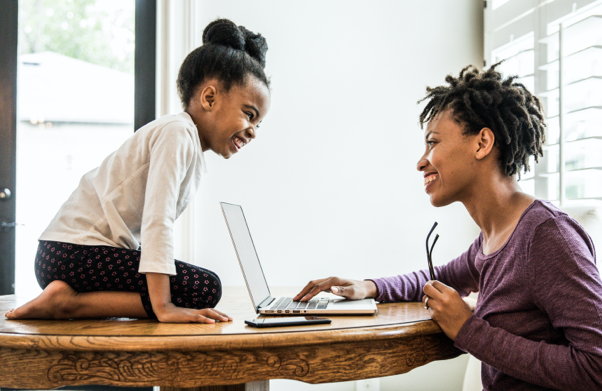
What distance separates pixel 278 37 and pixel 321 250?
106 cm

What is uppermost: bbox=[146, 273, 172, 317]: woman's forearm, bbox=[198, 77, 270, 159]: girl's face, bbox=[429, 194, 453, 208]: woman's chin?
bbox=[198, 77, 270, 159]: girl's face

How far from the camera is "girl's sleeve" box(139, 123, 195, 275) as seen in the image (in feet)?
3.05

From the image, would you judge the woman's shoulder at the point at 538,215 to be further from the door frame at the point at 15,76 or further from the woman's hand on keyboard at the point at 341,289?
the door frame at the point at 15,76

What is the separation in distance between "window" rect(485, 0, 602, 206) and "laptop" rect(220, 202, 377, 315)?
1030 millimetres

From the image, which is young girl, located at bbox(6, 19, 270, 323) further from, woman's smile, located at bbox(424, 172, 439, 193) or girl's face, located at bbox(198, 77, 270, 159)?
woman's smile, located at bbox(424, 172, 439, 193)

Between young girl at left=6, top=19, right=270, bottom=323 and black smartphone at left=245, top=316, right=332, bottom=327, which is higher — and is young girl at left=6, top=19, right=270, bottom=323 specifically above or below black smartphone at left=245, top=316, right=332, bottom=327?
above

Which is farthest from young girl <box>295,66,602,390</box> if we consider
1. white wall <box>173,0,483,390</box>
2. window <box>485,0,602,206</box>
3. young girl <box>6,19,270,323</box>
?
white wall <box>173,0,483,390</box>

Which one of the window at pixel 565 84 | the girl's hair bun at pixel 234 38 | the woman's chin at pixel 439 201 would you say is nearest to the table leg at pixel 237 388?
the woman's chin at pixel 439 201

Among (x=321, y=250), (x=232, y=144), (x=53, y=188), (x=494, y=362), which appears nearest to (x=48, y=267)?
(x=232, y=144)

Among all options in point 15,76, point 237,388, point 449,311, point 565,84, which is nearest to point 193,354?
point 237,388

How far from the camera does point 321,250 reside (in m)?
2.28

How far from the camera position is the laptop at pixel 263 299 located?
97 centimetres

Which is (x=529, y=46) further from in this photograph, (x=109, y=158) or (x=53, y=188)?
(x=53, y=188)

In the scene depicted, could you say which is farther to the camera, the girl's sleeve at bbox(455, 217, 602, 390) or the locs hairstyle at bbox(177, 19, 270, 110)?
the locs hairstyle at bbox(177, 19, 270, 110)
